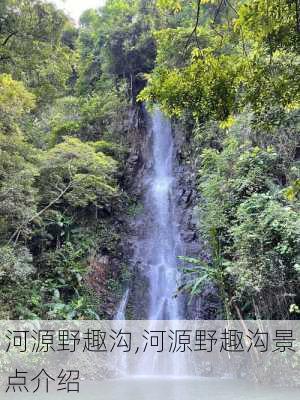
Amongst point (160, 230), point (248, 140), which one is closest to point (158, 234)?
point (160, 230)

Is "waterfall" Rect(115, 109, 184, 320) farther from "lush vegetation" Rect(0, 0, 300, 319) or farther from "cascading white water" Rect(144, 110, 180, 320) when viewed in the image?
"lush vegetation" Rect(0, 0, 300, 319)

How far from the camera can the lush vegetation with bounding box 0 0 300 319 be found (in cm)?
399

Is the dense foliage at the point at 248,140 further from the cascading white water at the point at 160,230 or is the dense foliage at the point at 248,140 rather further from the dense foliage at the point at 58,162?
the dense foliage at the point at 58,162

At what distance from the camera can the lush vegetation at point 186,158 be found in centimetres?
399

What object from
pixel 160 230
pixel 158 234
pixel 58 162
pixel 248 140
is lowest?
pixel 158 234

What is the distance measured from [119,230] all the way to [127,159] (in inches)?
124

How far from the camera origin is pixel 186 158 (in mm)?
15891

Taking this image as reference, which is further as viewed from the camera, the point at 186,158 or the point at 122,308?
the point at 186,158

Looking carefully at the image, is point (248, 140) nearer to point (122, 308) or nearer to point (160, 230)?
point (160, 230)

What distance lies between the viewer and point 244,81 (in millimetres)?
3889

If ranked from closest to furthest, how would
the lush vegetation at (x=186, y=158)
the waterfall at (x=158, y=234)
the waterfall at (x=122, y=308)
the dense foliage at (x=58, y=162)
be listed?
the lush vegetation at (x=186, y=158) → the dense foliage at (x=58, y=162) → the waterfall at (x=122, y=308) → the waterfall at (x=158, y=234)

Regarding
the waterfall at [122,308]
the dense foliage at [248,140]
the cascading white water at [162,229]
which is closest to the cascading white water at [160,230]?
the cascading white water at [162,229]

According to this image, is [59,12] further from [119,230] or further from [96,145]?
[119,230]

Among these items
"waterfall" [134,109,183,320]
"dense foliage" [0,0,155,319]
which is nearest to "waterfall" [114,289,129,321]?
"dense foliage" [0,0,155,319]
